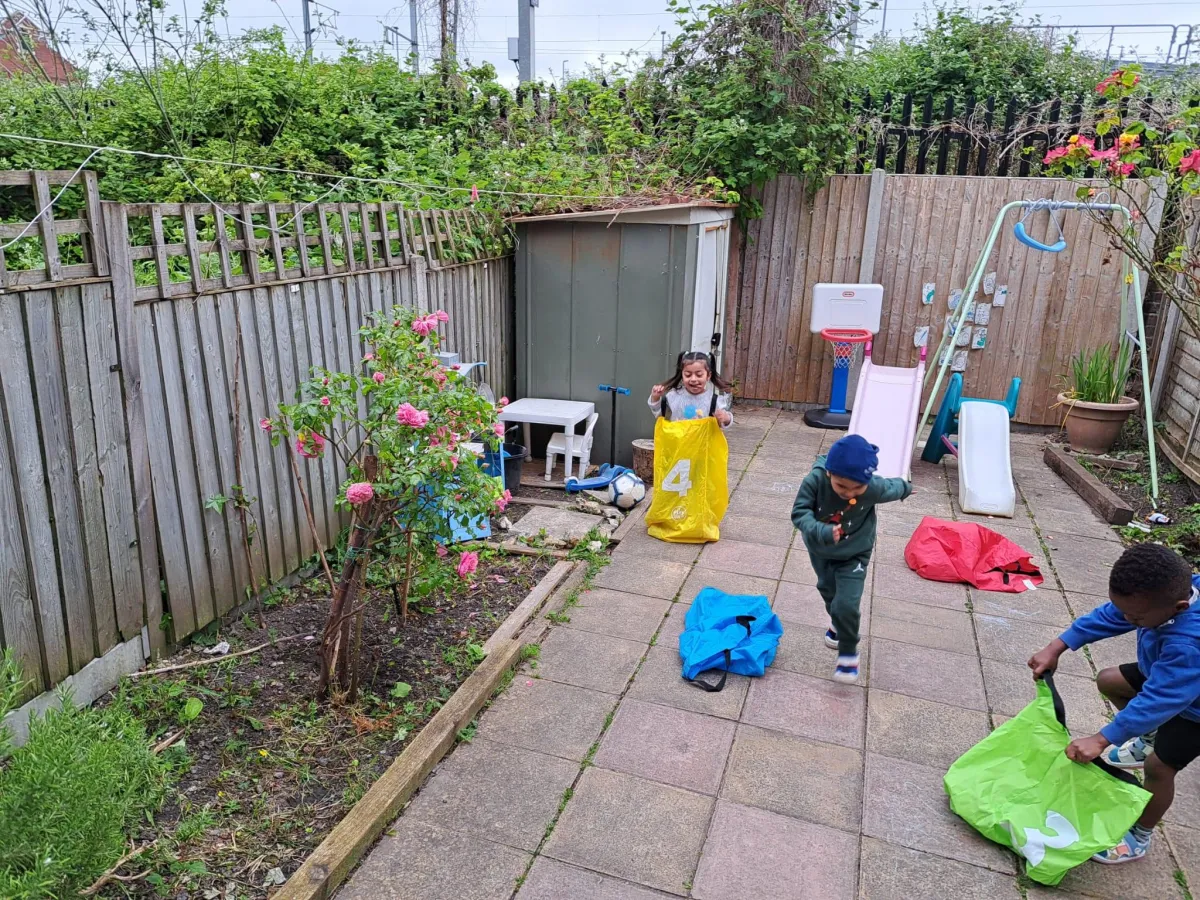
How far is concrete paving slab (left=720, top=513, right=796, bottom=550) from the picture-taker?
213 inches

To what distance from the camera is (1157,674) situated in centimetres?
244

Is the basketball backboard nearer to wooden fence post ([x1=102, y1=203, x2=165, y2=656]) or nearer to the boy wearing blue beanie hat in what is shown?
the boy wearing blue beanie hat

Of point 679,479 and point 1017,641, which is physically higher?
point 679,479

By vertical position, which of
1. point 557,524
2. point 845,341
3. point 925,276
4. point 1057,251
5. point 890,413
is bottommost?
point 557,524

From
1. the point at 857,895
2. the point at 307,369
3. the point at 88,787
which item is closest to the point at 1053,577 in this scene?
the point at 857,895

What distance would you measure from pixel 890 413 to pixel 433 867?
17.8ft

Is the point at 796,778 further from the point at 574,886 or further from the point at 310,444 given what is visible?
the point at 310,444

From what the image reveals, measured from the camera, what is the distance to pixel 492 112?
897 cm

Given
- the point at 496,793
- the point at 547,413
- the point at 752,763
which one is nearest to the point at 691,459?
the point at 547,413

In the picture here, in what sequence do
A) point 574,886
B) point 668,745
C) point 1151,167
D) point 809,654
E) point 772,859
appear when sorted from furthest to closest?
point 1151,167
point 809,654
point 668,745
point 772,859
point 574,886

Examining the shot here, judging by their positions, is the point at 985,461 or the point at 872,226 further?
the point at 872,226

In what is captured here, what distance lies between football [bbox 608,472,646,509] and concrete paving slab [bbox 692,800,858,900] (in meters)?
3.21

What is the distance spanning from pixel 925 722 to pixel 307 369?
341 cm

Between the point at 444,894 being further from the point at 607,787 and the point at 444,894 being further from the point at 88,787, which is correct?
the point at 88,787
